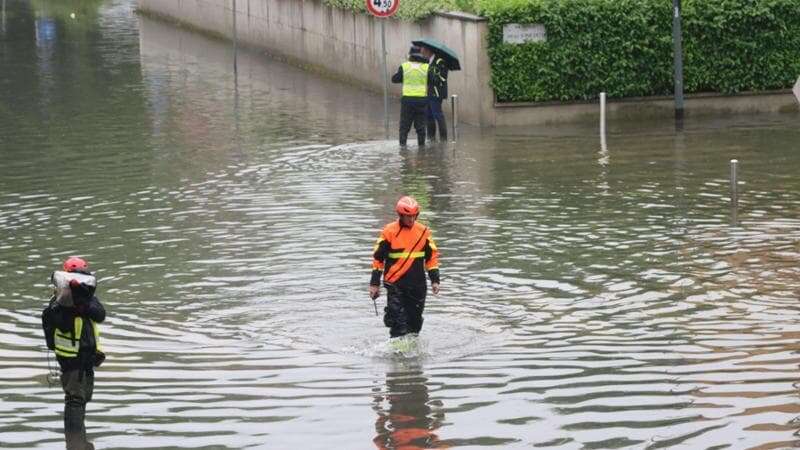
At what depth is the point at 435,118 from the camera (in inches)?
1099

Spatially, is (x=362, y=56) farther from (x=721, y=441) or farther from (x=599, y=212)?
(x=721, y=441)

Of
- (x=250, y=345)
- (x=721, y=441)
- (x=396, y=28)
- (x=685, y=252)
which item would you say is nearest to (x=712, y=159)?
(x=685, y=252)

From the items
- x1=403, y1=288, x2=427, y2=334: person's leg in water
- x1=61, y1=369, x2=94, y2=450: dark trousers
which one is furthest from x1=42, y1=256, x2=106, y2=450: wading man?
x1=403, y1=288, x2=427, y2=334: person's leg in water

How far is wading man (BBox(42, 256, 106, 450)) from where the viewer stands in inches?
460

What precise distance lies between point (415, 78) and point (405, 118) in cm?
66

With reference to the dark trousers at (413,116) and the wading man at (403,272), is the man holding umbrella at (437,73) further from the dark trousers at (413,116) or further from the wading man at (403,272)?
the wading man at (403,272)

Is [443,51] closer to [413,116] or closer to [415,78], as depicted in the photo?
[415,78]

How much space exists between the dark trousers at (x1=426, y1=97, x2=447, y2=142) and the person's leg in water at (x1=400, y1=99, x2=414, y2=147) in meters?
0.47

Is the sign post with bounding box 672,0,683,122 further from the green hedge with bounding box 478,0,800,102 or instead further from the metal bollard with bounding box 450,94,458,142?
the metal bollard with bounding box 450,94,458,142

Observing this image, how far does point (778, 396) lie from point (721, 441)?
125cm

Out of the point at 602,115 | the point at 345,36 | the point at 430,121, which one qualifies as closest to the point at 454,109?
the point at 430,121

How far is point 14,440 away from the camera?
38.2 feet

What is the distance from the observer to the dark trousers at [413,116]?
1074 inches

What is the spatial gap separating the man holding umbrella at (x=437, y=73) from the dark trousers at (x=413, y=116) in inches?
13.4
